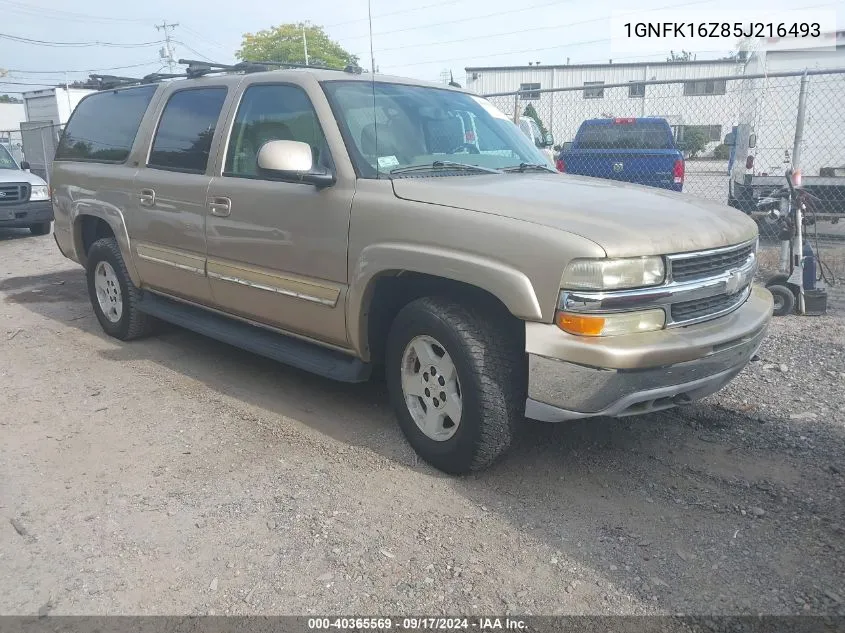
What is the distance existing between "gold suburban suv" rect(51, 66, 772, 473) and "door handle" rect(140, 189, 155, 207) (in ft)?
0.07

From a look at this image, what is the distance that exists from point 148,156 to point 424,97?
2261 millimetres

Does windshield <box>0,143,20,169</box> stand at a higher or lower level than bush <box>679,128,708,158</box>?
higher

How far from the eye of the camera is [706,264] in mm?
3086

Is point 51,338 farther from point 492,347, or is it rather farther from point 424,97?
point 492,347

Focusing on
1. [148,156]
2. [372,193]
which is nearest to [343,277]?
[372,193]

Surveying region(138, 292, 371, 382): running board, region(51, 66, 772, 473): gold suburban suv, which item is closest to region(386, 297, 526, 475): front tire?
region(51, 66, 772, 473): gold suburban suv

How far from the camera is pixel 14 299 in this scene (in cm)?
776

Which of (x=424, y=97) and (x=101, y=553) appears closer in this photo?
(x=101, y=553)

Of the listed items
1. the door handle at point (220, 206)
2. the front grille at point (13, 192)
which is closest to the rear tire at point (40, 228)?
the front grille at point (13, 192)

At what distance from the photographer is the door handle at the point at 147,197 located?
16.6 ft

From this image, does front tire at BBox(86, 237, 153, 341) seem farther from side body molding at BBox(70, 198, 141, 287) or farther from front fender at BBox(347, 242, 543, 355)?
front fender at BBox(347, 242, 543, 355)

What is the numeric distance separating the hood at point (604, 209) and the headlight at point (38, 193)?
1146 centimetres

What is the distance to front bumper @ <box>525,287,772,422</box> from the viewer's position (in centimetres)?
281

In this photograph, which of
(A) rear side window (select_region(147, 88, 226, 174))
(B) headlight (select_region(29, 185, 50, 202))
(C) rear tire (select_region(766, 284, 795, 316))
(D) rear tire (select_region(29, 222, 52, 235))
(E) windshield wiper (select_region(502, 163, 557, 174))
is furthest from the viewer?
(D) rear tire (select_region(29, 222, 52, 235))
